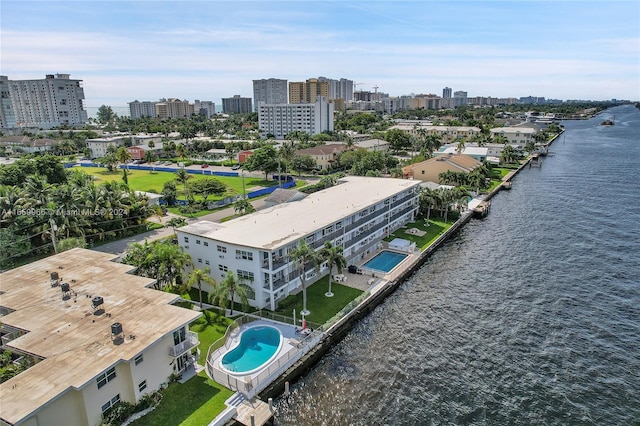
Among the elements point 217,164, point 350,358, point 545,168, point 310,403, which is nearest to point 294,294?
point 350,358

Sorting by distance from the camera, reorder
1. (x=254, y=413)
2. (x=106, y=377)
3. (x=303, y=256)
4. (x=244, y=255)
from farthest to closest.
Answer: (x=244, y=255) → (x=303, y=256) → (x=254, y=413) → (x=106, y=377)

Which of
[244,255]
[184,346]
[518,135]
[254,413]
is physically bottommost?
[254,413]

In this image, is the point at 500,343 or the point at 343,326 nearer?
the point at 500,343

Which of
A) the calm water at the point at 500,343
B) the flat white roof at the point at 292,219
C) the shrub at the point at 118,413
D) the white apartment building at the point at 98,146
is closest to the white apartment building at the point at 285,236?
the flat white roof at the point at 292,219

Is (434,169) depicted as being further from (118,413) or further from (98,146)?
(98,146)

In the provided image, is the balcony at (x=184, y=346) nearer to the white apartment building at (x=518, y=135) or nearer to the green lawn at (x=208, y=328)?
the green lawn at (x=208, y=328)

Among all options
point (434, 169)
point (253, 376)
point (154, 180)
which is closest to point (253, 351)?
point (253, 376)
